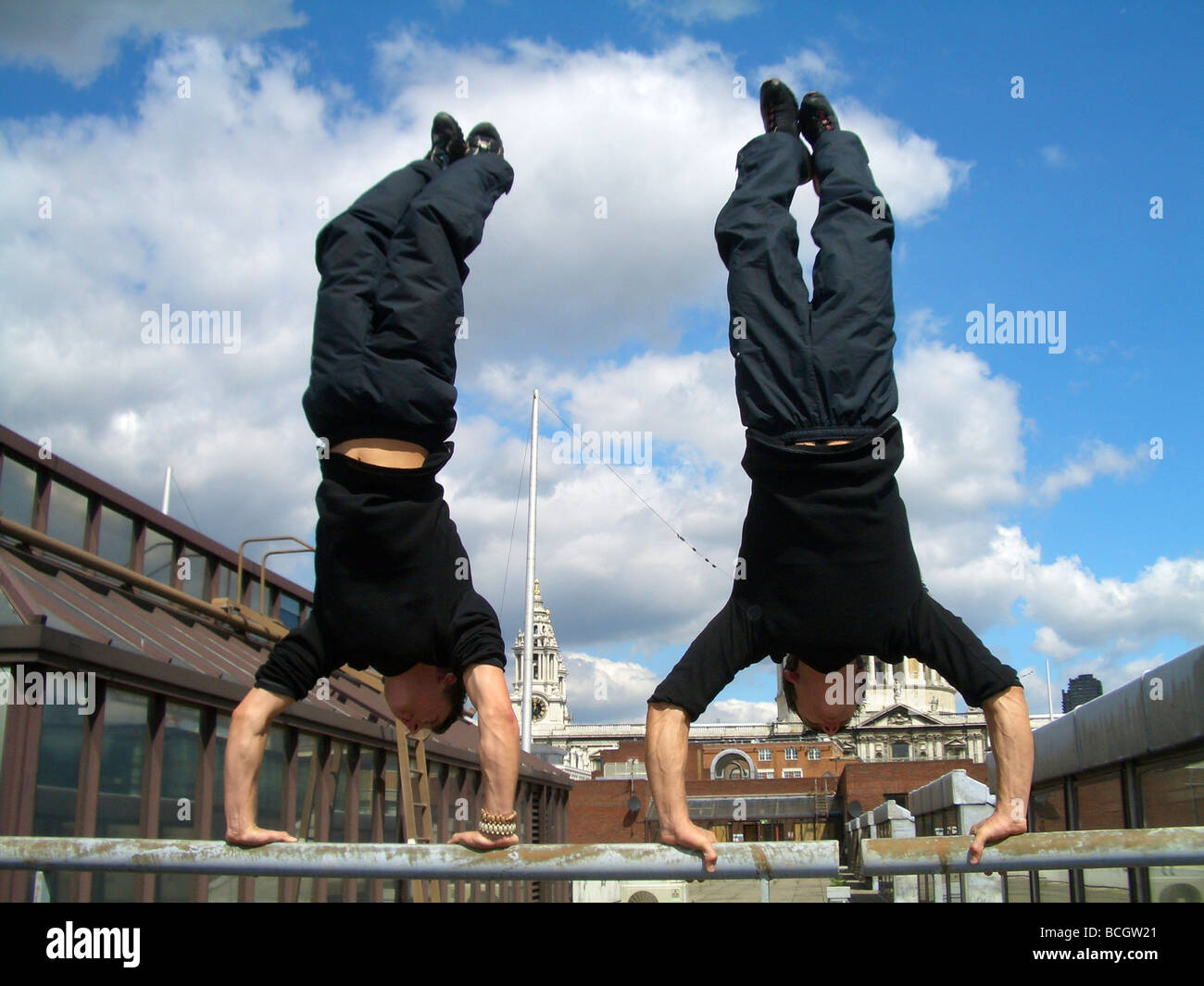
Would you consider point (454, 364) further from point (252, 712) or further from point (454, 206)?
point (252, 712)

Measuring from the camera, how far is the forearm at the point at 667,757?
3.83 m

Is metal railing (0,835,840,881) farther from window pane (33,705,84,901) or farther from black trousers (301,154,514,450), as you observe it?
window pane (33,705,84,901)

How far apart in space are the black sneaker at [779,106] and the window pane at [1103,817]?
19.7 ft

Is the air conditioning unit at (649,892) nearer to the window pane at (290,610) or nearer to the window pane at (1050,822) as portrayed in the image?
the window pane at (290,610)

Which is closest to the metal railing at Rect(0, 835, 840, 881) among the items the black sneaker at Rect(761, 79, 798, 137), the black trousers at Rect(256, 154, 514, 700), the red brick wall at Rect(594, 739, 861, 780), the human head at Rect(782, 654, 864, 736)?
the black trousers at Rect(256, 154, 514, 700)


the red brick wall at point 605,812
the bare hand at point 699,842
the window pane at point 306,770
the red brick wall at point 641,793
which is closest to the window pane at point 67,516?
the window pane at point 306,770

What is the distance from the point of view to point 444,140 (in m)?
4.76

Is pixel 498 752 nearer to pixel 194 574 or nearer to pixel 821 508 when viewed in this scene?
pixel 821 508

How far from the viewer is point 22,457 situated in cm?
1082

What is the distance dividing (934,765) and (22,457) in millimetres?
40977

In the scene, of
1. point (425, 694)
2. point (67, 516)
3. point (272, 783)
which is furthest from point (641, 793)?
point (425, 694)

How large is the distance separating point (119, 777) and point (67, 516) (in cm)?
357
